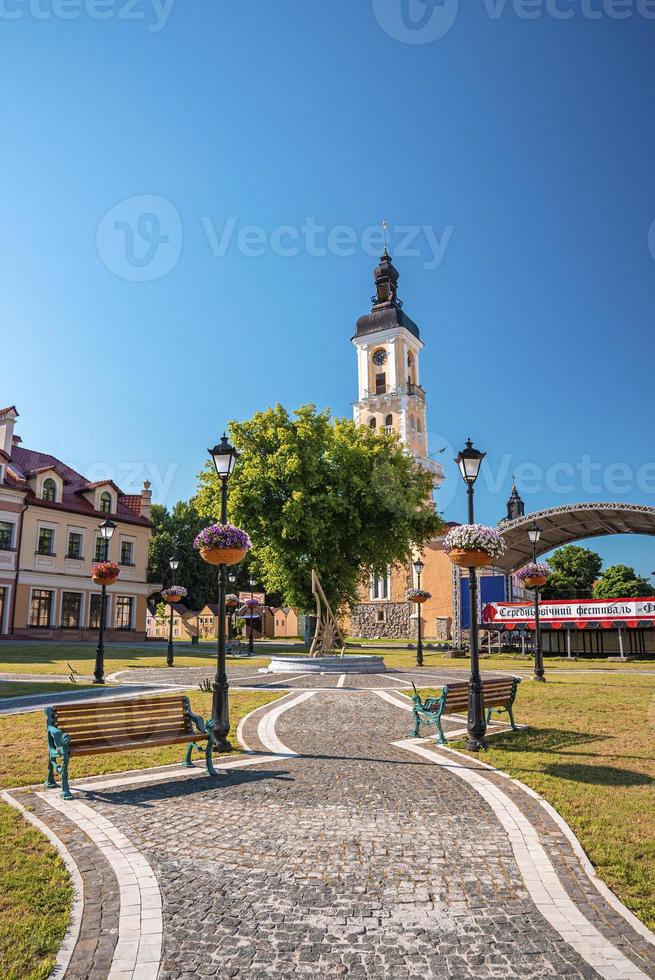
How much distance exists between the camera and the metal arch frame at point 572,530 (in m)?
33.6

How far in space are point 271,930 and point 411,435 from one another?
62883 millimetres

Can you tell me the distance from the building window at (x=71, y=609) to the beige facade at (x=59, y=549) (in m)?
0.06

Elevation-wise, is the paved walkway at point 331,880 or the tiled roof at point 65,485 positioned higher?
the tiled roof at point 65,485

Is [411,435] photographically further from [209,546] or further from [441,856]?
[441,856]

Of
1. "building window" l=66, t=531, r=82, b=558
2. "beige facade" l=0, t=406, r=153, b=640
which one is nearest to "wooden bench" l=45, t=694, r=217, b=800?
"beige facade" l=0, t=406, r=153, b=640

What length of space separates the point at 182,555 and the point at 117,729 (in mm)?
55396

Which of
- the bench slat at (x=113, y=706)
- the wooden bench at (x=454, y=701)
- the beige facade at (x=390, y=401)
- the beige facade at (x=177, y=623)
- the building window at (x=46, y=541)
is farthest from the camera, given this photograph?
the beige facade at (x=177, y=623)

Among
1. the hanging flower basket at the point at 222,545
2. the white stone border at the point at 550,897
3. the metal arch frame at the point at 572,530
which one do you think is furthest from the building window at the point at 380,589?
the white stone border at the point at 550,897

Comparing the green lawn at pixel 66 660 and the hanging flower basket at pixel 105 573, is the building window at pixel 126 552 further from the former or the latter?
the hanging flower basket at pixel 105 573

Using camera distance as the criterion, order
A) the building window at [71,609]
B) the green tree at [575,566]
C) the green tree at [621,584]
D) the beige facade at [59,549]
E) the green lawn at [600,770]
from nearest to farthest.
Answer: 1. the green lawn at [600,770]
2. the beige facade at [59,549]
3. the building window at [71,609]
4. the green tree at [621,584]
5. the green tree at [575,566]

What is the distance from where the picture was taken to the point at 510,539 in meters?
37.2

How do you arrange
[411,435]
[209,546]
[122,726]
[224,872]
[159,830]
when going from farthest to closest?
[411,435] → [209,546] → [122,726] → [159,830] → [224,872]

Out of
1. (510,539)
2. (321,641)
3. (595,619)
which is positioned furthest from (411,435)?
(321,641)

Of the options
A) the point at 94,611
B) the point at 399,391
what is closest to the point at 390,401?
the point at 399,391
